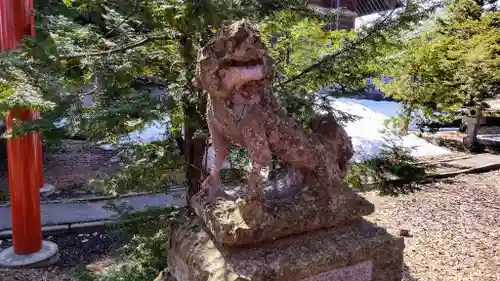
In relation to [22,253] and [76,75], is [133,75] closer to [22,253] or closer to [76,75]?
[76,75]

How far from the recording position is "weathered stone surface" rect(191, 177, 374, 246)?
3.28m

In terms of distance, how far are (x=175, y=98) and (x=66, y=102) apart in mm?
893

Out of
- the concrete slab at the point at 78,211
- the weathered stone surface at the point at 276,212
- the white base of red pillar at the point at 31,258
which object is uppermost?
the weathered stone surface at the point at 276,212

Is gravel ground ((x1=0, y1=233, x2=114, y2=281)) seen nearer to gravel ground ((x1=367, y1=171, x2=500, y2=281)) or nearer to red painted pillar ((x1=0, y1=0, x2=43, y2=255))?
red painted pillar ((x1=0, y1=0, x2=43, y2=255))

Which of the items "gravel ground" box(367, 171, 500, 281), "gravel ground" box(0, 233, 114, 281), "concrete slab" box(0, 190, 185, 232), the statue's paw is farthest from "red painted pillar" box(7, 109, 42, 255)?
"gravel ground" box(367, 171, 500, 281)

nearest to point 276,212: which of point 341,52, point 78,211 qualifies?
point 341,52

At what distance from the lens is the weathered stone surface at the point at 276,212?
3.28 m

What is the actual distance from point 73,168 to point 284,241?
10017mm

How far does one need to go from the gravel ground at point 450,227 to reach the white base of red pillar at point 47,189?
6904 mm

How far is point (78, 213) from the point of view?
9.28 m

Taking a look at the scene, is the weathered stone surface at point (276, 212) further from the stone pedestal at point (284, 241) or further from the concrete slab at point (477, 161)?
the concrete slab at point (477, 161)

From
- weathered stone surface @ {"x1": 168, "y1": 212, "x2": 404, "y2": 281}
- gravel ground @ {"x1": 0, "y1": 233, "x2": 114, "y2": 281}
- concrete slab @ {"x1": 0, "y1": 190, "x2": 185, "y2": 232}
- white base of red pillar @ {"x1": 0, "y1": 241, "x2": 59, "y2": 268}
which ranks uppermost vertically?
weathered stone surface @ {"x1": 168, "y1": 212, "x2": 404, "y2": 281}

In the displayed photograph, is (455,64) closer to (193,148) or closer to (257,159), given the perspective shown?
(193,148)

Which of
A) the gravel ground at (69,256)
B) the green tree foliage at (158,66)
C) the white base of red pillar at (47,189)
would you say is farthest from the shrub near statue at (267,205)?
the white base of red pillar at (47,189)
